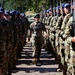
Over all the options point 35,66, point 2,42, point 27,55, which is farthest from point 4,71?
point 27,55

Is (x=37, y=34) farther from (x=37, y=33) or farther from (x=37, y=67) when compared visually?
(x=37, y=67)

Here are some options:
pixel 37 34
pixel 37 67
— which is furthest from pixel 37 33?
pixel 37 67

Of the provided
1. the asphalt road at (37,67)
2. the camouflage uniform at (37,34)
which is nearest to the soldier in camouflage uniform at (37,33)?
the camouflage uniform at (37,34)

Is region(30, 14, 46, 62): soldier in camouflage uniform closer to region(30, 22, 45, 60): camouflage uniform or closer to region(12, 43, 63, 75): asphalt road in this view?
region(30, 22, 45, 60): camouflage uniform

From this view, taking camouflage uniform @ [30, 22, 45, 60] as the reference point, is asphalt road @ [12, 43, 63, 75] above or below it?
below

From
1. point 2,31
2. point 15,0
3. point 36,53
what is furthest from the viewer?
point 15,0

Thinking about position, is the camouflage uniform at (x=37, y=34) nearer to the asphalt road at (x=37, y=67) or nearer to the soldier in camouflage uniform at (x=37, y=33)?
the soldier in camouflage uniform at (x=37, y=33)

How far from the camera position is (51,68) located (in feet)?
43.0

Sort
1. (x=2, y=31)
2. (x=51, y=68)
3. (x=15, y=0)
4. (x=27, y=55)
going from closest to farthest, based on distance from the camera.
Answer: (x=2, y=31)
(x=51, y=68)
(x=27, y=55)
(x=15, y=0)

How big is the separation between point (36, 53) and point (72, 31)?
5.00m

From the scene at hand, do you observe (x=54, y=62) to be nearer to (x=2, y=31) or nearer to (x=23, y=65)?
(x=23, y=65)

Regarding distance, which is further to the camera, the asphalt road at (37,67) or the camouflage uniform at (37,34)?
the camouflage uniform at (37,34)

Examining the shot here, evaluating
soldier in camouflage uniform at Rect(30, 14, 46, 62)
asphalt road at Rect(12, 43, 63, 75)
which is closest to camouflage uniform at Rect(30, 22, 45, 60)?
soldier in camouflage uniform at Rect(30, 14, 46, 62)

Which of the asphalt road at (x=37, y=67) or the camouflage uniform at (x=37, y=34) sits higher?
the camouflage uniform at (x=37, y=34)
